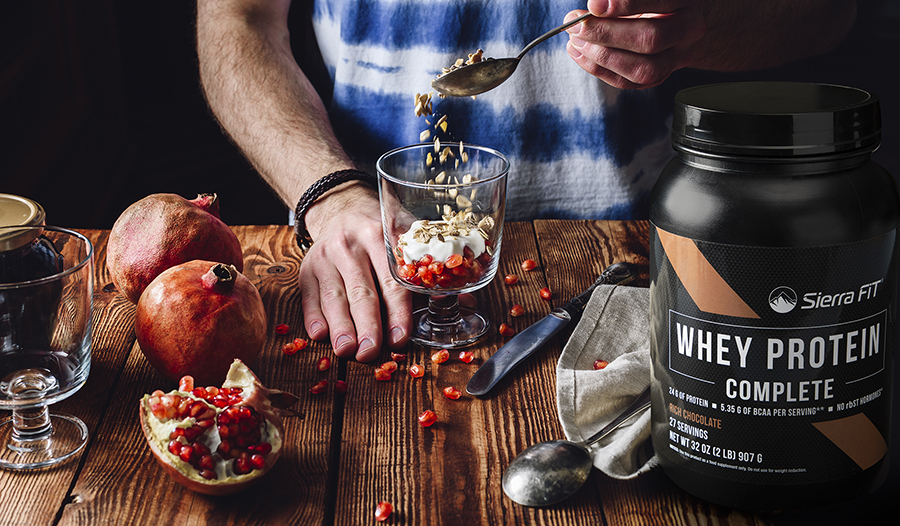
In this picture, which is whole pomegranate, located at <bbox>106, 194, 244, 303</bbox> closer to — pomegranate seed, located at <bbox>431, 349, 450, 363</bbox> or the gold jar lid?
the gold jar lid

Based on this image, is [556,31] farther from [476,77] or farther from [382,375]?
[382,375]

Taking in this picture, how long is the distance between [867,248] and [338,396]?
60cm

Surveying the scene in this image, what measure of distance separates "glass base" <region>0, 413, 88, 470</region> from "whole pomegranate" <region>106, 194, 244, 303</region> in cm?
25

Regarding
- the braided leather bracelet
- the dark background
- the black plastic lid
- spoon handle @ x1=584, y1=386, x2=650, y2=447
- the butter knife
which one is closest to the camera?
the black plastic lid


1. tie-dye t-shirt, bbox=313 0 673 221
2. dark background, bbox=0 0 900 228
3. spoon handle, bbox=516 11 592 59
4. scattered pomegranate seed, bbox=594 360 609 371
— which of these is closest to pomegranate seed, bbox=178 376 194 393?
scattered pomegranate seed, bbox=594 360 609 371

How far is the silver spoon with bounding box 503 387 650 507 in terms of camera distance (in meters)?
0.76

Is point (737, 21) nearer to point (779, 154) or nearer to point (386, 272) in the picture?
point (386, 272)

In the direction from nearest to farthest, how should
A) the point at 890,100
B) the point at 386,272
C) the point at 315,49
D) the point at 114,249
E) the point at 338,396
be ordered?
1. the point at 338,396
2. the point at 114,249
3. the point at 386,272
4. the point at 890,100
5. the point at 315,49

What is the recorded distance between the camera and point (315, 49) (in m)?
2.45

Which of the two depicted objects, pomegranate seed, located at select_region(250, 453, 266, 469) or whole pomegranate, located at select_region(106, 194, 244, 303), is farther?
whole pomegranate, located at select_region(106, 194, 244, 303)

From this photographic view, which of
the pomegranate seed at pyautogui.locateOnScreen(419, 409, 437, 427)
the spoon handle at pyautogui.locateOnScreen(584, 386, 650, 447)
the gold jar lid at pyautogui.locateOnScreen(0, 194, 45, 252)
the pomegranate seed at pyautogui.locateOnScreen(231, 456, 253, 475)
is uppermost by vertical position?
the gold jar lid at pyautogui.locateOnScreen(0, 194, 45, 252)

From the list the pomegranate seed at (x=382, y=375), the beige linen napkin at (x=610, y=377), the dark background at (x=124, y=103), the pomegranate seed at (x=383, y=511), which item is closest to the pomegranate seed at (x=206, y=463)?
the pomegranate seed at (x=383, y=511)

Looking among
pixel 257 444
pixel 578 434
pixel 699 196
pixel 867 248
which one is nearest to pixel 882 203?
pixel 867 248

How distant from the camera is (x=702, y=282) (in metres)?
0.67
